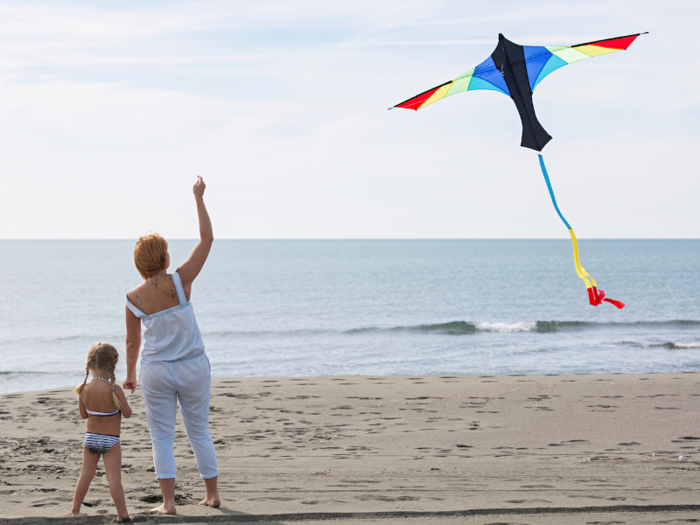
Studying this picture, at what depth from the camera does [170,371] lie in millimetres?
3094

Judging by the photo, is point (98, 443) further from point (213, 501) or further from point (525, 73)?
point (525, 73)

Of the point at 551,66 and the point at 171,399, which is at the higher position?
the point at 551,66

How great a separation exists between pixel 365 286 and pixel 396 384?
3482cm

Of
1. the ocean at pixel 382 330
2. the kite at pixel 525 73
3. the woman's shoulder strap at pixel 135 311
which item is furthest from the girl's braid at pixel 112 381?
the ocean at pixel 382 330

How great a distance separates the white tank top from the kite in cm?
314

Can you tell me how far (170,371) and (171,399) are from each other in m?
0.18

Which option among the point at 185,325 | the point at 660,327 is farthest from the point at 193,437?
the point at 660,327

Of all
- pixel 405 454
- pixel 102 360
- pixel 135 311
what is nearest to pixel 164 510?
pixel 102 360

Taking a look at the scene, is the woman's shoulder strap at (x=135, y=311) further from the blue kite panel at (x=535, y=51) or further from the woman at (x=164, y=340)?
the blue kite panel at (x=535, y=51)

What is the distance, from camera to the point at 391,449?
5633 millimetres

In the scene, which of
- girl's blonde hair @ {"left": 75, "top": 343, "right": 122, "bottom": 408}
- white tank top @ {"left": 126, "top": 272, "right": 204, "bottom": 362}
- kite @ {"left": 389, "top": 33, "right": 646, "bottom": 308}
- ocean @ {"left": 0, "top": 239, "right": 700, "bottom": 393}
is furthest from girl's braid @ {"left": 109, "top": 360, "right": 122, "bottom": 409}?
ocean @ {"left": 0, "top": 239, "right": 700, "bottom": 393}

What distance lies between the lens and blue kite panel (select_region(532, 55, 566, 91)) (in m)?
5.03

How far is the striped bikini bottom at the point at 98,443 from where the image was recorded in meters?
3.13

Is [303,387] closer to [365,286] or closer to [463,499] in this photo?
[463,499]
